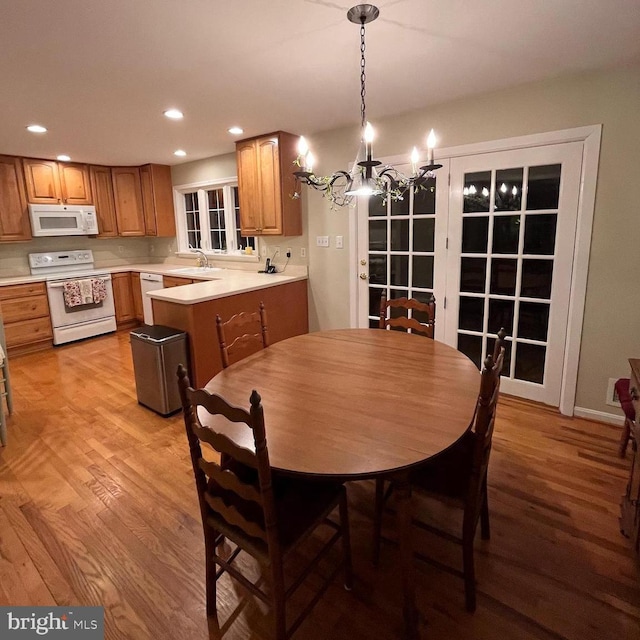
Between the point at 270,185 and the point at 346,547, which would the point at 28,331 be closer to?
the point at 270,185

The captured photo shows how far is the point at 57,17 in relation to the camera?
1.71m

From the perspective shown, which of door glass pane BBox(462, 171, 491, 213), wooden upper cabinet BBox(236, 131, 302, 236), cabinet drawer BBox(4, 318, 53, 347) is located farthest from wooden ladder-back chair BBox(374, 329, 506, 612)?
cabinet drawer BBox(4, 318, 53, 347)

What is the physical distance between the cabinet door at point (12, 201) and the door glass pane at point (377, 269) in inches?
163

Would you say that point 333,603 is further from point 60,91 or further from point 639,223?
point 60,91

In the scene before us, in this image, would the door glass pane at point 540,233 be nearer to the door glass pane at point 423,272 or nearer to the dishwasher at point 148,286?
the door glass pane at point 423,272

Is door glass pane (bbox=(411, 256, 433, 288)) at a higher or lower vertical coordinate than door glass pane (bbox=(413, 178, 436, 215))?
lower

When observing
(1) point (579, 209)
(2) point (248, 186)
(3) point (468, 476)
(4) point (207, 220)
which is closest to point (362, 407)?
(3) point (468, 476)

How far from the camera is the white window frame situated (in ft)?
15.7

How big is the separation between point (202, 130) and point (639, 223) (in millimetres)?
3476

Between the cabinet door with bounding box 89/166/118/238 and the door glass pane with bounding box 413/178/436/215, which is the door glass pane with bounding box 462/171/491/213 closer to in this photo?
the door glass pane with bounding box 413/178/436/215

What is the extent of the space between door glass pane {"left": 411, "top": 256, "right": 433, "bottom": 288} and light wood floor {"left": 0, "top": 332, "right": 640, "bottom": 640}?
1.26 meters

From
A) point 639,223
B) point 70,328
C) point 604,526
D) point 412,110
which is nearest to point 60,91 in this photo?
point 412,110

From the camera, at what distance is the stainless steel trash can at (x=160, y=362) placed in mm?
2910

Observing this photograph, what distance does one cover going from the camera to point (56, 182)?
4852 mm
